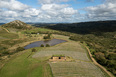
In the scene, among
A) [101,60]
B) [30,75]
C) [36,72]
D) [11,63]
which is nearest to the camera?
[30,75]

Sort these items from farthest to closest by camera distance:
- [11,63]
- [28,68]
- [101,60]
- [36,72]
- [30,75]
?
[101,60]
[11,63]
[28,68]
[36,72]
[30,75]

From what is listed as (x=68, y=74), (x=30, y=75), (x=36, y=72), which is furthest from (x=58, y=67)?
(x=30, y=75)

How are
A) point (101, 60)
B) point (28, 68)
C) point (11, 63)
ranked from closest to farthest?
point (28, 68), point (11, 63), point (101, 60)

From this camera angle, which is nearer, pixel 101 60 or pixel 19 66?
pixel 19 66

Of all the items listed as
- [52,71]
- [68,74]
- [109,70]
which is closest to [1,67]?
[52,71]

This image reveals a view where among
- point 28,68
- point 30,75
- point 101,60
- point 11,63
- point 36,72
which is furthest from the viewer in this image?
point 101,60

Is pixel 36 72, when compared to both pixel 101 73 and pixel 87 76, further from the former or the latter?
pixel 101 73

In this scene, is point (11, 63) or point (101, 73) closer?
point (101, 73)

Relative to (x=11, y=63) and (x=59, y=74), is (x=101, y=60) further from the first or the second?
(x=11, y=63)
